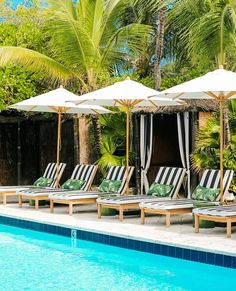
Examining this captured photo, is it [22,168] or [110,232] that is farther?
[22,168]

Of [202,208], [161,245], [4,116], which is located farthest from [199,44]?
[4,116]

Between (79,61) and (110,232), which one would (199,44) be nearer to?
(79,61)

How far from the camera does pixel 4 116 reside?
67.9 ft

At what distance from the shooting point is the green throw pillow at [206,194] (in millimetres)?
11523

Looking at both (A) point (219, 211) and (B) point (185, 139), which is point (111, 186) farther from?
(A) point (219, 211)

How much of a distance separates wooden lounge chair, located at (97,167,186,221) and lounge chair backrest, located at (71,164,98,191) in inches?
67.3

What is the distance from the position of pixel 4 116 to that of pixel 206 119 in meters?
7.65

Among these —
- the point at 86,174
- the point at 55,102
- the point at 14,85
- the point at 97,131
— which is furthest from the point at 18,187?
the point at 14,85

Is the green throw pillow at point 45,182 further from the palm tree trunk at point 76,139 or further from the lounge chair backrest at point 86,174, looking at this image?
the palm tree trunk at point 76,139

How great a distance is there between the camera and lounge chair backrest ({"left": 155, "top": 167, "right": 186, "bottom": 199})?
12.7m

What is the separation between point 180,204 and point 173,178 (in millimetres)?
1556

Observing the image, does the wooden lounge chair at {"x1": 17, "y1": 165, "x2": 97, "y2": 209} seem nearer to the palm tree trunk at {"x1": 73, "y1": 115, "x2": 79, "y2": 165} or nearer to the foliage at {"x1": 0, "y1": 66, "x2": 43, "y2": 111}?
the palm tree trunk at {"x1": 73, "y1": 115, "x2": 79, "y2": 165}

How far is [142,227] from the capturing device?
11375mm

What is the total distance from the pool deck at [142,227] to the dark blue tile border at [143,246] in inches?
2.5
